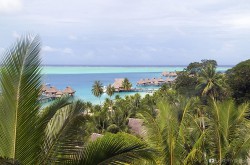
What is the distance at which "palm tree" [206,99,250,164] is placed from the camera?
7036mm

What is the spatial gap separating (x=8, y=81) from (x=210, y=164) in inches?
222

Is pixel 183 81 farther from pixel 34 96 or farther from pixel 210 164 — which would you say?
pixel 34 96

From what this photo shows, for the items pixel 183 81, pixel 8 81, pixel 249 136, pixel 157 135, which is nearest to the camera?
pixel 8 81

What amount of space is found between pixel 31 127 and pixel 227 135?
508 cm

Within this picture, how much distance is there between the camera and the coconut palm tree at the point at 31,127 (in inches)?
128

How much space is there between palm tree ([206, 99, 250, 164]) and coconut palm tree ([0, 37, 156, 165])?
4.08m

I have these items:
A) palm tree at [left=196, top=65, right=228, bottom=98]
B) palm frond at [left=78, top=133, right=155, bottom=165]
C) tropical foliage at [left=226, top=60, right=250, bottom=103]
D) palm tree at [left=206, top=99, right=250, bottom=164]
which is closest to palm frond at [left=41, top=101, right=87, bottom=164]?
palm frond at [left=78, top=133, right=155, bottom=165]

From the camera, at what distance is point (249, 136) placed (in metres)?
Answer: 7.03

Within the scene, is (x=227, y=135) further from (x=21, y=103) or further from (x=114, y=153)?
(x=21, y=103)

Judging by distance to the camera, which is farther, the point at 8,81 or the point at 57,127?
the point at 57,127

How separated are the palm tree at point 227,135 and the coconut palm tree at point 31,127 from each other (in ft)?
13.4

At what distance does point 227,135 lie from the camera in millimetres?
7117

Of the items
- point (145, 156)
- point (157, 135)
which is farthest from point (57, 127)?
point (157, 135)

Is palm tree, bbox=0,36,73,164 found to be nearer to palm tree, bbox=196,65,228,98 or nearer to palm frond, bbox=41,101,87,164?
palm frond, bbox=41,101,87,164
